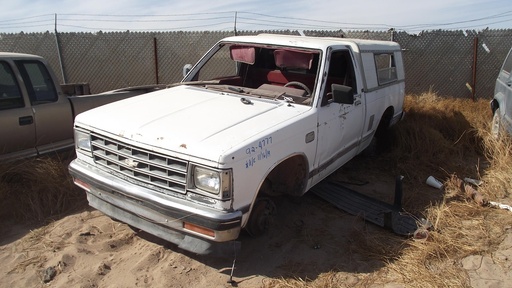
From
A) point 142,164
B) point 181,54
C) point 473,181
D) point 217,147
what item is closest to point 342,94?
point 217,147

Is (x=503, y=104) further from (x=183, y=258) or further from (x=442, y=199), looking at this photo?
(x=183, y=258)

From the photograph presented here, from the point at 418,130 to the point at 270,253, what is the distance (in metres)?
4.17

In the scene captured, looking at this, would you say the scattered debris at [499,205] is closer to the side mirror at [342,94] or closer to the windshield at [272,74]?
the side mirror at [342,94]

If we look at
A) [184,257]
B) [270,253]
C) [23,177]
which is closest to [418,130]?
[270,253]

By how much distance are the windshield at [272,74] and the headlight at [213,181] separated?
1481 mm

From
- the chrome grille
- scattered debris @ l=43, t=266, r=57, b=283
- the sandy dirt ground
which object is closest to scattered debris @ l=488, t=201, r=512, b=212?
the sandy dirt ground

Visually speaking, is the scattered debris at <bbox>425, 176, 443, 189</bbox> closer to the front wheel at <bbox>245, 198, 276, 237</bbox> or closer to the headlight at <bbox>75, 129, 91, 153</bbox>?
the front wheel at <bbox>245, 198, 276, 237</bbox>

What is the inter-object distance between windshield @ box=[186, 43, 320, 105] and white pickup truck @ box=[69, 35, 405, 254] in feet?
0.06

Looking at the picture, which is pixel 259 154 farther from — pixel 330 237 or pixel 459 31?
pixel 459 31

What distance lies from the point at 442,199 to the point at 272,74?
2603 mm

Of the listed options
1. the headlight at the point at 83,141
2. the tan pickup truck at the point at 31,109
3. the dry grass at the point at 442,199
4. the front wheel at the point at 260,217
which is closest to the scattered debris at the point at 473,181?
the dry grass at the point at 442,199

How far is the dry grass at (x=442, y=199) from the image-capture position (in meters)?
3.59

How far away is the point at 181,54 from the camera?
10961mm

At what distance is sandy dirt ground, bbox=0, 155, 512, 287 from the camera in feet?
11.6
